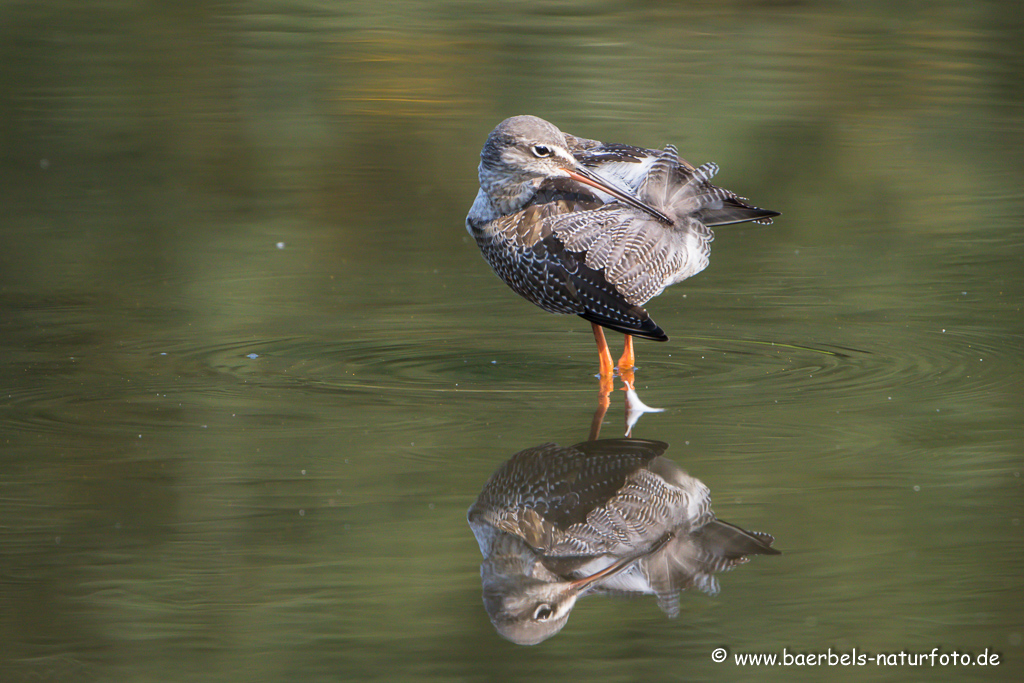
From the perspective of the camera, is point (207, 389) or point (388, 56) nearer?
point (207, 389)

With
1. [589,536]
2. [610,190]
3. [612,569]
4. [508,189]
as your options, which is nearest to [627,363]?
[610,190]

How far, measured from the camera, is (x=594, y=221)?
239 inches

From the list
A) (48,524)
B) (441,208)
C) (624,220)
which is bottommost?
(441,208)

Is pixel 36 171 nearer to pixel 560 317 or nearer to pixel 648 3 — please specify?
pixel 560 317

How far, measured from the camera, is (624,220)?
240 inches

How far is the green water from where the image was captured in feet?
12.1

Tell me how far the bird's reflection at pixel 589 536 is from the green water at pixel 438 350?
82 mm

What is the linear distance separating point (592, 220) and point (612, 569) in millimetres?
2461

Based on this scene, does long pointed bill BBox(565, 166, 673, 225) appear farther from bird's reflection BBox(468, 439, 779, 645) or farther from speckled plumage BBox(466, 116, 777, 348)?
bird's reflection BBox(468, 439, 779, 645)

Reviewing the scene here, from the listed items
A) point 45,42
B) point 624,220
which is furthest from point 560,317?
point 45,42

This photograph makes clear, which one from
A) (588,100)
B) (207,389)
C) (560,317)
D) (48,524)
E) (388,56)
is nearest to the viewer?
(48,524)

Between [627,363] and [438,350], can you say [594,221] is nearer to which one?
[627,363]

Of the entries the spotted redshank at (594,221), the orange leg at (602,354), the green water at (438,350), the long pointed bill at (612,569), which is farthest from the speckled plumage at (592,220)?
the long pointed bill at (612,569)

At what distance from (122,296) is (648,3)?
32.1 feet
